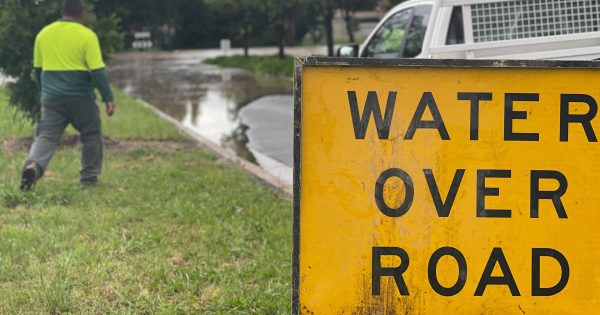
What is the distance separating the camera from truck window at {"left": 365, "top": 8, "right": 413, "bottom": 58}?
6.91 metres

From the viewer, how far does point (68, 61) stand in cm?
661

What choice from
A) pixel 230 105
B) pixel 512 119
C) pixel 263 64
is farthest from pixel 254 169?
pixel 263 64

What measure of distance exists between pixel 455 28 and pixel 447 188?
3387 millimetres

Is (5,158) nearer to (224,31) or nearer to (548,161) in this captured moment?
(548,161)

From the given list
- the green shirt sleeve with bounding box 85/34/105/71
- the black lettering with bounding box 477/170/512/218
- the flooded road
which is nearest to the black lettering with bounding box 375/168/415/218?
the black lettering with bounding box 477/170/512/218

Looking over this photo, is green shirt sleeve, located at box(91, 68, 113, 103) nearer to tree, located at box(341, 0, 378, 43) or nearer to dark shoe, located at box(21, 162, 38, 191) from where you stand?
dark shoe, located at box(21, 162, 38, 191)

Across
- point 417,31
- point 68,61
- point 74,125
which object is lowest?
point 74,125

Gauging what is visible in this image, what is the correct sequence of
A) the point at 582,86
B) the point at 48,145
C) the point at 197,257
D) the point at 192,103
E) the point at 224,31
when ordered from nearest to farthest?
the point at 582,86, the point at 197,257, the point at 48,145, the point at 192,103, the point at 224,31

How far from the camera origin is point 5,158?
813 cm

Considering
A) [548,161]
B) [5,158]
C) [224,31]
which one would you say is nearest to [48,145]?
[5,158]

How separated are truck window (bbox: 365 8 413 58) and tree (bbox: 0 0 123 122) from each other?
376 cm

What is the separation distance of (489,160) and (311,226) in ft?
2.22

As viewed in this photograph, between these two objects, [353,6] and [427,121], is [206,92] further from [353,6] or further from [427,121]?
[427,121]

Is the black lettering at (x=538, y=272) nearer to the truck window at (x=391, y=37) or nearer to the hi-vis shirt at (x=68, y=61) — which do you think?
the truck window at (x=391, y=37)
